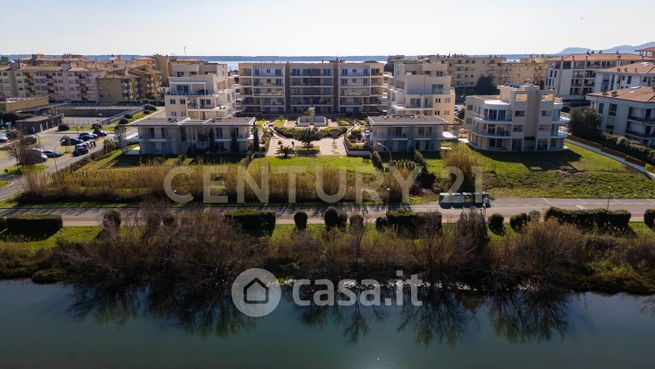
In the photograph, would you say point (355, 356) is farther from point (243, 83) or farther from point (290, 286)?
point (243, 83)

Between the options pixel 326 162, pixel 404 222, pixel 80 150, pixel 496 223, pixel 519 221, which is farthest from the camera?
pixel 80 150

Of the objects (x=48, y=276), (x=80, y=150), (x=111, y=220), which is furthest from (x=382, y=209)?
(x=80, y=150)

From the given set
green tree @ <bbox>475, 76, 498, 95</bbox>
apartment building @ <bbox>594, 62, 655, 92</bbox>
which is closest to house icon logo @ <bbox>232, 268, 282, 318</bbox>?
apartment building @ <bbox>594, 62, 655, 92</bbox>

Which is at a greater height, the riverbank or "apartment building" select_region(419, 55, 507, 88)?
"apartment building" select_region(419, 55, 507, 88)

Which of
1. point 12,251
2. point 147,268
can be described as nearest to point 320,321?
point 147,268

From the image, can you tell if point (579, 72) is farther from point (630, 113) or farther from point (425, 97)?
point (425, 97)

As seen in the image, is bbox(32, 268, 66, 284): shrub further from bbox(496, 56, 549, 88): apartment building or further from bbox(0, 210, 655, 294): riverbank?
bbox(496, 56, 549, 88): apartment building
